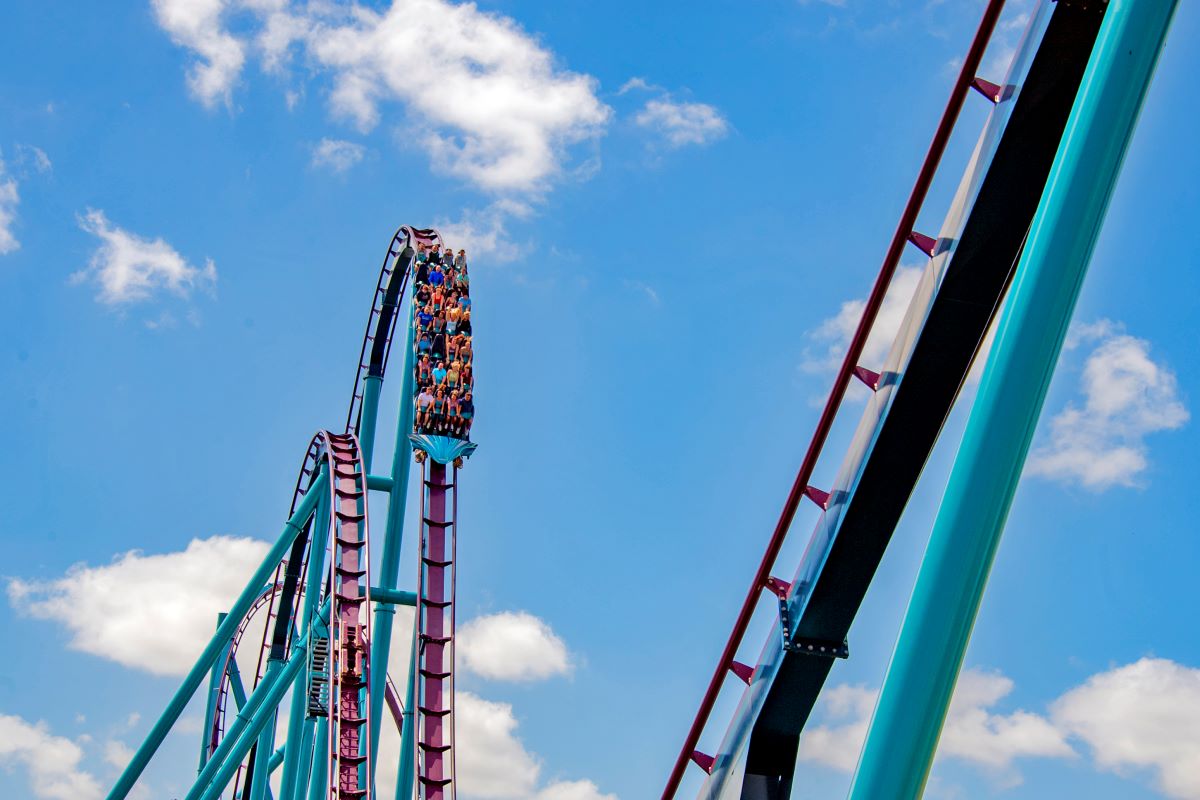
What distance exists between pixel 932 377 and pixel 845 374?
47cm

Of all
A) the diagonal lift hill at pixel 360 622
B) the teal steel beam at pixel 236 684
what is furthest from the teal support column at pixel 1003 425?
the teal steel beam at pixel 236 684

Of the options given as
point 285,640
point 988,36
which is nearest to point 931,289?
point 988,36

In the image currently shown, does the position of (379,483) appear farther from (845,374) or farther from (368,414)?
(845,374)

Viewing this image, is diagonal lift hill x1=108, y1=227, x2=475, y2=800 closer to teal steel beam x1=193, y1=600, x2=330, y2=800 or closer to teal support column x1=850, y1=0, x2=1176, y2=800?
teal steel beam x1=193, y1=600, x2=330, y2=800

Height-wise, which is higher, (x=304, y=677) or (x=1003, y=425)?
(x=304, y=677)

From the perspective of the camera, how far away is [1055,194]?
343 cm

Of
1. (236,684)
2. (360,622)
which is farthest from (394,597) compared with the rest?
(236,684)

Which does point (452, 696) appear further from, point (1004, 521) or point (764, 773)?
point (1004, 521)

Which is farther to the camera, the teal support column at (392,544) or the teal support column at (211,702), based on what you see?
the teal support column at (211,702)

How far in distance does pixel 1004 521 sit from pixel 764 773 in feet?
13.7

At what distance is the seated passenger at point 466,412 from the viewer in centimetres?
1349

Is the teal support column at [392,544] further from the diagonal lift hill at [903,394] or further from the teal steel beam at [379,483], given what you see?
the diagonal lift hill at [903,394]

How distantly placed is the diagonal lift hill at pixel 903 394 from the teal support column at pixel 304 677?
756 cm

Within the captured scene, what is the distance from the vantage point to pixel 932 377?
5973 millimetres
